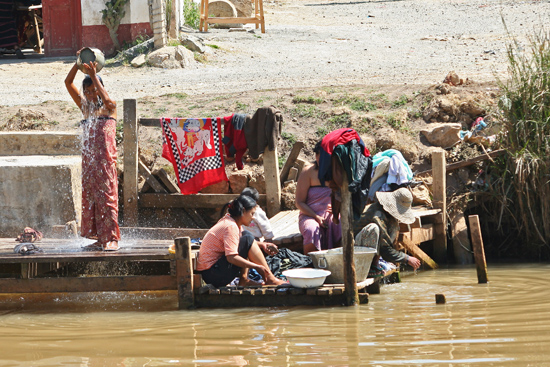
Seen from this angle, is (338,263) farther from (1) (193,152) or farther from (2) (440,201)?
(1) (193,152)

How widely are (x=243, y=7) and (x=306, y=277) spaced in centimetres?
1603

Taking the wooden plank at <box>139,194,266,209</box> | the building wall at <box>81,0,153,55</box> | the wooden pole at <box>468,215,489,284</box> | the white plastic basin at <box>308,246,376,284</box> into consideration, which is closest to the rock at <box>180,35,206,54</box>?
the building wall at <box>81,0,153,55</box>

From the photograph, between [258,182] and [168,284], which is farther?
[258,182]

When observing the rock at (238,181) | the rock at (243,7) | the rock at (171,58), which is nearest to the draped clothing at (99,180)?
the rock at (238,181)

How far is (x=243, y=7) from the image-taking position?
71.2ft

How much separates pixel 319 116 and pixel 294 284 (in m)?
5.08

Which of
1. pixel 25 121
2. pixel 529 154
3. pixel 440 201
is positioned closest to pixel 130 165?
pixel 25 121

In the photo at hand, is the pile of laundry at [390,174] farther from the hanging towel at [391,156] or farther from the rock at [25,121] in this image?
the rock at [25,121]

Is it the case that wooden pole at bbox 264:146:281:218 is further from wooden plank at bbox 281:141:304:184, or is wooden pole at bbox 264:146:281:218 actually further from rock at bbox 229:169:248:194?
rock at bbox 229:169:248:194

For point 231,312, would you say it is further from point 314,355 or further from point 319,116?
point 319,116

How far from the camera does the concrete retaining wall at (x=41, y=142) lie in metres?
10.2

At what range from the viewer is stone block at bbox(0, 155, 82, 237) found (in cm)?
938

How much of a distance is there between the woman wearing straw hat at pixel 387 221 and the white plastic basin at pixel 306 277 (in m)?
0.85

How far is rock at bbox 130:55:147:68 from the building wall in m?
1.11
